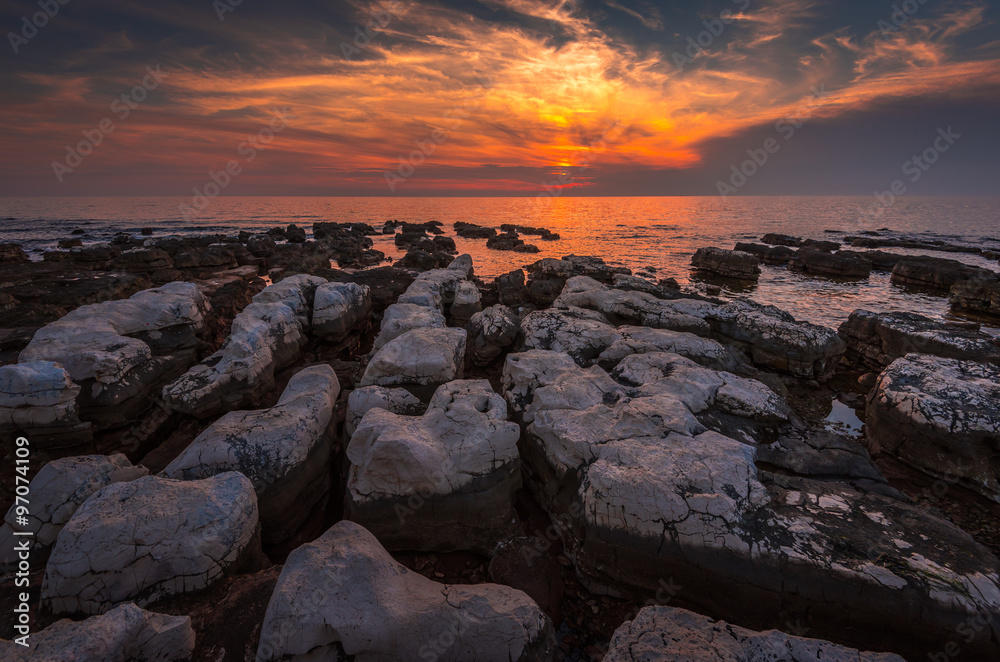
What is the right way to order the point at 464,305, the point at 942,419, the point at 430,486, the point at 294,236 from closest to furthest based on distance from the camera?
1. the point at 430,486
2. the point at 942,419
3. the point at 464,305
4. the point at 294,236

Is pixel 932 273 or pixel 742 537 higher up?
pixel 932 273

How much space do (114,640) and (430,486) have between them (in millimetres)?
3178

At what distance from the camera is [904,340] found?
11.0 m

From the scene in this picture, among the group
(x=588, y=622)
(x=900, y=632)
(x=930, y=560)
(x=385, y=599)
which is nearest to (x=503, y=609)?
(x=385, y=599)

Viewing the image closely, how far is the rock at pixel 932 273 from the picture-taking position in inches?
985

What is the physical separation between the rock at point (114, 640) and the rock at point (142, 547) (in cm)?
50

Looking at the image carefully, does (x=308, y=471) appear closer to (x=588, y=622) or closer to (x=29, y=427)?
(x=588, y=622)

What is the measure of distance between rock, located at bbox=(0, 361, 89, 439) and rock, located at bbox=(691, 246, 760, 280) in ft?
114

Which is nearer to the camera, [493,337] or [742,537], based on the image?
[742,537]

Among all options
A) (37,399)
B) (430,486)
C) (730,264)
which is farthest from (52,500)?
(730,264)

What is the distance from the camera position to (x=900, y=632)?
404 cm

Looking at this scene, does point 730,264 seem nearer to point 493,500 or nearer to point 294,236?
point 493,500

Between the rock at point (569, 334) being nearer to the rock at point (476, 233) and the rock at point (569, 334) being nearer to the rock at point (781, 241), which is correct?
the rock at point (476, 233)

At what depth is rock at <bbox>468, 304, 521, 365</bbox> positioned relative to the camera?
10.7 metres
